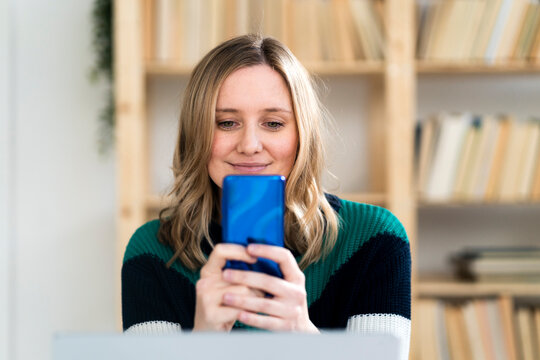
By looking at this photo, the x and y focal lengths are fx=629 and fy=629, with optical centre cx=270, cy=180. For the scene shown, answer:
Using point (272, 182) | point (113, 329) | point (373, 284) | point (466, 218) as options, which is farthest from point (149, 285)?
point (466, 218)

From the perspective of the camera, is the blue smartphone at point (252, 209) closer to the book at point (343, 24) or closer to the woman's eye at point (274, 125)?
the woman's eye at point (274, 125)

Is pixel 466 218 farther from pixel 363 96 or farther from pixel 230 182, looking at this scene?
pixel 230 182

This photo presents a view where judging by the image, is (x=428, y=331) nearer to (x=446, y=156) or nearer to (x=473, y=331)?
(x=473, y=331)

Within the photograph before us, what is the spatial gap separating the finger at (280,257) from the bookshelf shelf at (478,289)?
55.6 inches

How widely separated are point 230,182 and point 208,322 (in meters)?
0.17

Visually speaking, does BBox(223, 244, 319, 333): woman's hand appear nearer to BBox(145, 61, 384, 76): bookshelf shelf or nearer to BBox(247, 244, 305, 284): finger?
BBox(247, 244, 305, 284): finger

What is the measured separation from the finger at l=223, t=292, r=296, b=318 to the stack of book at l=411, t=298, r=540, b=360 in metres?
1.43

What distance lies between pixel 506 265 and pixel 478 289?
129 mm

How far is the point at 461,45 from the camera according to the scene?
2.07m

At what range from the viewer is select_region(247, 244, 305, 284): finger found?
73cm

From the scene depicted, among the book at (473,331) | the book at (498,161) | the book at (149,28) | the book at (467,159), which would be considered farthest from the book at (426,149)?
the book at (149,28)

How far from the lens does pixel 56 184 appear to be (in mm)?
2346

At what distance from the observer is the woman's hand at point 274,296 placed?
732 millimetres

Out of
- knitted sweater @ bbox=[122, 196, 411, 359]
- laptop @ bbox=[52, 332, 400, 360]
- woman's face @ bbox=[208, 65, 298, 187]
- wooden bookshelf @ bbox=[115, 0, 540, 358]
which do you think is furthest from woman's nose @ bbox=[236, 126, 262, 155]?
wooden bookshelf @ bbox=[115, 0, 540, 358]
